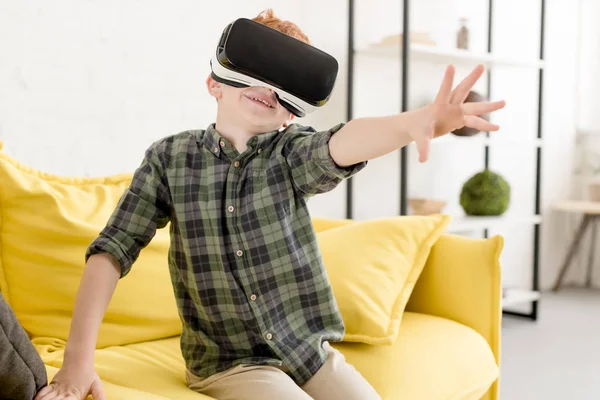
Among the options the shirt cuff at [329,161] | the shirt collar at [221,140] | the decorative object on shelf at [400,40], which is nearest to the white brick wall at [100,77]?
the decorative object on shelf at [400,40]

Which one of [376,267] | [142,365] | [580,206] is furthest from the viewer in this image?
[580,206]

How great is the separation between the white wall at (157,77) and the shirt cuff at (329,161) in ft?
3.77

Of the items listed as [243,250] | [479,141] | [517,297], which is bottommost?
[517,297]

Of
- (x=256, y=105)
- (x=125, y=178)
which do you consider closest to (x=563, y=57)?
(x=125, y=178)

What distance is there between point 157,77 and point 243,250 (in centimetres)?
122

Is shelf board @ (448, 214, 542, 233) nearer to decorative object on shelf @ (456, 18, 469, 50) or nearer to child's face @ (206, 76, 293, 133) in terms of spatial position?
decorative object on shelf @ (456, 18, 469, 50)

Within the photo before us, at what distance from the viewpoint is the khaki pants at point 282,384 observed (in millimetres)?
1116

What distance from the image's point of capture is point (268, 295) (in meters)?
1.19

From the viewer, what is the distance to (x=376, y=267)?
1631 mm

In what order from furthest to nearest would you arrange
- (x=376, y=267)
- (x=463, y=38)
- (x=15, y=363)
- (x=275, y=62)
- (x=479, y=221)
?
(x=463, y=38)
(x=479, y=221)
(x=376, y=267)
(x=275, y=62)
(x=15, y=363)

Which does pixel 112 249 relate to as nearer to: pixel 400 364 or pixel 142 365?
pixel 142 365

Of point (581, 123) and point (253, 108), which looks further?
point (581, 123)

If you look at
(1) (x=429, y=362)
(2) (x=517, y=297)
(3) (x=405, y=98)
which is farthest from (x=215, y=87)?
(2) (x=517, y=297)

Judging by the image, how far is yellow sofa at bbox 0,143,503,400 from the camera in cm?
142
